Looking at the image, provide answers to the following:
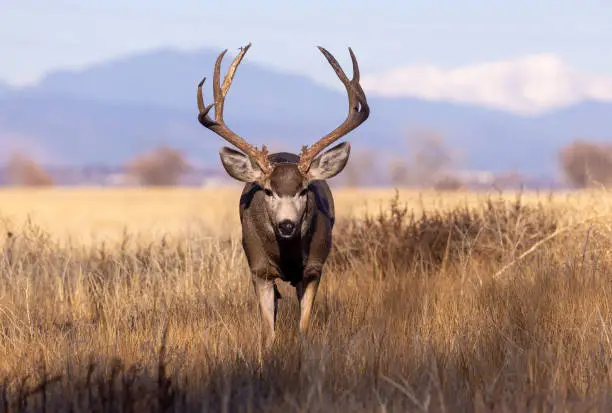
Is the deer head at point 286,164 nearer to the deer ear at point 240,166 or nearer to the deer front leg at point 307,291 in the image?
the deer ear at point 240,166

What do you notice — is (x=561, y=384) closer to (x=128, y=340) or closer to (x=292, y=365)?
(x=292, y=365)

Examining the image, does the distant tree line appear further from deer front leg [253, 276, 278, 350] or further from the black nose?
the black nose

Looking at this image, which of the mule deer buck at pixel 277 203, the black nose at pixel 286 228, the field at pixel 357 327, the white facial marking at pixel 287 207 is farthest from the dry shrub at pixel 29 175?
the black nose at pixel 286 228

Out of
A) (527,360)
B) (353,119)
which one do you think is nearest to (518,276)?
(353,119)

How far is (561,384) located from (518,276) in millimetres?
3096

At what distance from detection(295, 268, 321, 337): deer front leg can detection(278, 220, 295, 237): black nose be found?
749 mm

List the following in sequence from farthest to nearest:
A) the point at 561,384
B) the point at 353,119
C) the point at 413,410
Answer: the point at 353,119 < the point at 561,384 < the point at 413,410

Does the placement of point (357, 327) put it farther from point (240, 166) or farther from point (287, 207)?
point (240, 166)

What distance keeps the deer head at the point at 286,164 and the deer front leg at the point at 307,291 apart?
0.52 metres

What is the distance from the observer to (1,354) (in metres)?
6.46

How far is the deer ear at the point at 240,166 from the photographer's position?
25.5ft

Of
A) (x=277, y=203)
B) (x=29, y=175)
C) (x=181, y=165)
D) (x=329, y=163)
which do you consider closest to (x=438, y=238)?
(x=329, y=163)

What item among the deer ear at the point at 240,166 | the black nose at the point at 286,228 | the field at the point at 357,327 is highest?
the deer ear at the point at 240,166

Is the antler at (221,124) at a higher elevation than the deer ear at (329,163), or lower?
higher
